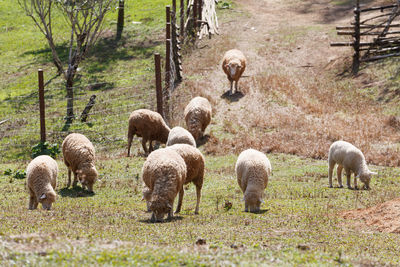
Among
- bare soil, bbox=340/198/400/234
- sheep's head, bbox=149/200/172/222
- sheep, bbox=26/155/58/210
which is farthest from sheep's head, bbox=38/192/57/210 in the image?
bare soil, bbox=340/198/400/234

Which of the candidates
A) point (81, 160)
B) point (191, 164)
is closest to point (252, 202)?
point (191, 164)

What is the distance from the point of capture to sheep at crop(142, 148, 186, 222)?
1130cm

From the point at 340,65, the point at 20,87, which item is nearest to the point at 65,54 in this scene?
the point at 20,87

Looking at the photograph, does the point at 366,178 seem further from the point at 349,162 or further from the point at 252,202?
the point at 252,202

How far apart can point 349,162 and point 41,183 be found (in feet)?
27.9

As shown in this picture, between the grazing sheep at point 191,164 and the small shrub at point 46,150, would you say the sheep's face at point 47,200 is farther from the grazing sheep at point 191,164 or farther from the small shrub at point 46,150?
Result: the small shrub at point 46,150

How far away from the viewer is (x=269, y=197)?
14.6 m

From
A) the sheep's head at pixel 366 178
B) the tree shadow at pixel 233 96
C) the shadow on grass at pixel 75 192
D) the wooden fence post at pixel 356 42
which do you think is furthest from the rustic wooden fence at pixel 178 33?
the sheep's head at pixel 366 178

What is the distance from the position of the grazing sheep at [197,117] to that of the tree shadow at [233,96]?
316cm

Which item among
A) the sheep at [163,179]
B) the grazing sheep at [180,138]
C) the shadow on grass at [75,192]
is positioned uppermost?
the sheep at [163,179]

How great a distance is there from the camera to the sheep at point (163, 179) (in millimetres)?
11305

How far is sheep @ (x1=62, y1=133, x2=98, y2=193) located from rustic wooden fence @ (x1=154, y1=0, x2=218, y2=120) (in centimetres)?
676

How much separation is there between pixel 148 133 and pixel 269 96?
7.44m

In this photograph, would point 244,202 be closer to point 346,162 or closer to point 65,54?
point 346,162
